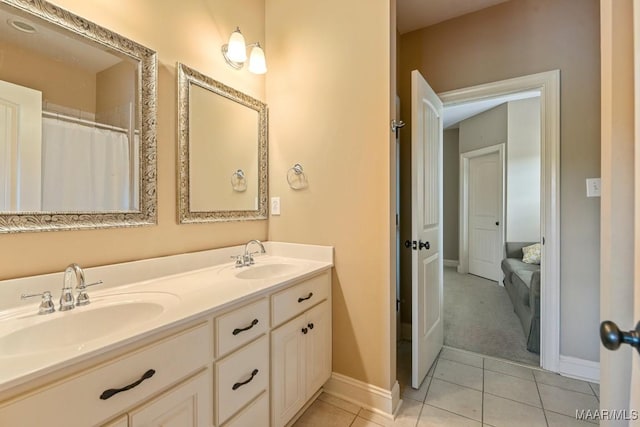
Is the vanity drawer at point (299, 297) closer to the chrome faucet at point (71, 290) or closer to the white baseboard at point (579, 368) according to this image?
the chrome faucet at point (71, 290)

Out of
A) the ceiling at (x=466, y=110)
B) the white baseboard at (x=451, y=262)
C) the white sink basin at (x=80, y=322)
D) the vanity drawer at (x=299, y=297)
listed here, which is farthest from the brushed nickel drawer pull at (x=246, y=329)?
the white baseboard at (x=451, y=262)

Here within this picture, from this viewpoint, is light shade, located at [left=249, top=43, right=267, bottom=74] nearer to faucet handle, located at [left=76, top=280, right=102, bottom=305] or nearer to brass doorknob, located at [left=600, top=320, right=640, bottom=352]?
faucet handle, located at [left=76, top=280, right=102, bottom=305]

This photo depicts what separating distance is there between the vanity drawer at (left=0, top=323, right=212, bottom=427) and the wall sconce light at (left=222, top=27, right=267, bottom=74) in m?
1.52

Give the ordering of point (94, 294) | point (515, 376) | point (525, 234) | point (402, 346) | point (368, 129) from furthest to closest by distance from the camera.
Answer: point (525, 234), point (402, 346), point (515, 376), point (368, 129), point (94, 294)

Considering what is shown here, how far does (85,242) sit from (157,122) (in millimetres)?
635

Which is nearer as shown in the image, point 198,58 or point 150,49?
point 150,49

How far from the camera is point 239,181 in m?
1.83

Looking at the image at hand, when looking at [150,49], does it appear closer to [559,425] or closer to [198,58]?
[198,58]

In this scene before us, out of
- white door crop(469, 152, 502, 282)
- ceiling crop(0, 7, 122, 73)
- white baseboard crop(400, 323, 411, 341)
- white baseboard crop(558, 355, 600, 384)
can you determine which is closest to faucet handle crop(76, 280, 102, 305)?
ceiling crop(0, 7, 122, 73)

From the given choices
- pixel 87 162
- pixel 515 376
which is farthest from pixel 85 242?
pixel 515 376

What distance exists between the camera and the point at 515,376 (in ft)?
6.42

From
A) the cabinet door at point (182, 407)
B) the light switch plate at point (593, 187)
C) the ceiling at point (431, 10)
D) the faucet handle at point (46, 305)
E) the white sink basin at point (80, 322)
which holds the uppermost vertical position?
the ceiling at point (431, 10)

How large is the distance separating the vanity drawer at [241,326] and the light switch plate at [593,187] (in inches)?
87.8

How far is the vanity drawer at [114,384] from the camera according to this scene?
2.07ft
